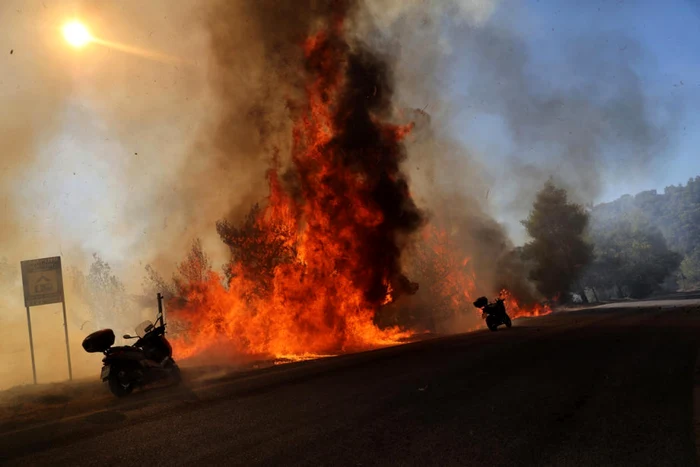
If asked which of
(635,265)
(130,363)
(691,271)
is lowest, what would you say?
(691,271)

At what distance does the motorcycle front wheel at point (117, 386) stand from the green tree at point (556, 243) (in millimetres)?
57540

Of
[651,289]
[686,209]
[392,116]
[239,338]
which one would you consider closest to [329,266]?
[239,338]

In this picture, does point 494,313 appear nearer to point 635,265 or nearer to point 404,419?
point 404,419

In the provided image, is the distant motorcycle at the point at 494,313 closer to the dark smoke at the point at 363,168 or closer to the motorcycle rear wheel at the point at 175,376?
the dark smoke at the point at 363,168

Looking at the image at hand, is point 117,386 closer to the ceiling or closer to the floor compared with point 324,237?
closer to the floor

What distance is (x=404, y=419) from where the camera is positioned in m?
6.89

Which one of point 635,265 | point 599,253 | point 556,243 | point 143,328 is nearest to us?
point 143,328

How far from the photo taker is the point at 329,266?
21406 mm

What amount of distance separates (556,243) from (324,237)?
50530 mm

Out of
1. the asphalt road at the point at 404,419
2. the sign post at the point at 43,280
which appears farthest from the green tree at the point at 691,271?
the sign post at the point at 43,280

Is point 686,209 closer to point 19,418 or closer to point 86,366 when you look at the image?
point 86,366

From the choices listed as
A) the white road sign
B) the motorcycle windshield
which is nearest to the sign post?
the white road sign

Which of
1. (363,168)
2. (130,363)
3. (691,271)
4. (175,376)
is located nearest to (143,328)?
(175,376)

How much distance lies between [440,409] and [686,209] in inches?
6000
